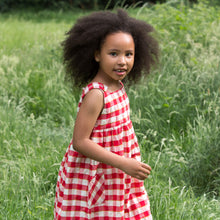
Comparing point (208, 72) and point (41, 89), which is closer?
point (208, 72)

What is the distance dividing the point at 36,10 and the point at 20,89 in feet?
67.8

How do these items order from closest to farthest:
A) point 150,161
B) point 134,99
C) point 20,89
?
point 150,161 < point 134,99 < point 20,89

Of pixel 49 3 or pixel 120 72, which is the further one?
pixel 49 3

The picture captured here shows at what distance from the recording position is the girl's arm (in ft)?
5.79

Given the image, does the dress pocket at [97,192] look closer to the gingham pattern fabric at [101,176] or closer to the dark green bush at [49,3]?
the gingham pattern fabric at [101,176]

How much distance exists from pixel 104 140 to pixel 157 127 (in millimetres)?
1826

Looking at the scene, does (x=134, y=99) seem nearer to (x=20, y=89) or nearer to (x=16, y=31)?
(x=20, y=89)

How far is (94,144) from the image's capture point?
5.83 feet

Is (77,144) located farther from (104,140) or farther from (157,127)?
(157,127)

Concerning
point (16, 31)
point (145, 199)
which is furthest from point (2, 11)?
point (145, 199)

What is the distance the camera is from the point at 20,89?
459cm

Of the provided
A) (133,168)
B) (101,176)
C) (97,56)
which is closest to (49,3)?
(97,56)

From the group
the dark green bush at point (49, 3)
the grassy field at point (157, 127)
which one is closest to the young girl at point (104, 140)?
the grassy field at point (157, 127)

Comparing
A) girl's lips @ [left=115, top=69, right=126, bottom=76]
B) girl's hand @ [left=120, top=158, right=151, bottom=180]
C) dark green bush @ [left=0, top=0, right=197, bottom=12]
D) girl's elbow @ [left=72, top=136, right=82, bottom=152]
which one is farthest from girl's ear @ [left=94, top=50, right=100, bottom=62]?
dark green bush @ [left=0, top=0, right=197, bottom=12]
